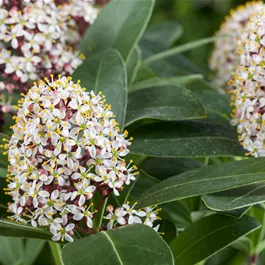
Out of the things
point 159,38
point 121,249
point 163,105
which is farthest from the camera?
point 159,38

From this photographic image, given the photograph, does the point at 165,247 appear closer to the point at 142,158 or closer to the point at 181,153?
the point at 181,153

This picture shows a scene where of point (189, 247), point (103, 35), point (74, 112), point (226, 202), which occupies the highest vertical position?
point (103, 35)

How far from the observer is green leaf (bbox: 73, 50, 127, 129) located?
115 cm

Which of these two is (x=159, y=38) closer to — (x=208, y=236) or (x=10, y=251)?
(x=10, y=251)

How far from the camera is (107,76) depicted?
3.88ft

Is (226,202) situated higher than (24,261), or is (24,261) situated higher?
(226,202)

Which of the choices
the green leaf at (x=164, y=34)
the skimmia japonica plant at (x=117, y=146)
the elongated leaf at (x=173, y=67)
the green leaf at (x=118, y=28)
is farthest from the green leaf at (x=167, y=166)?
the green leaf at (x=164, y=34)

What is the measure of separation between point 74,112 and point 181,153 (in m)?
0.24

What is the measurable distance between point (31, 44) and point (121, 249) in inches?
20.8

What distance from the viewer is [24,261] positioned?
1.46 metres

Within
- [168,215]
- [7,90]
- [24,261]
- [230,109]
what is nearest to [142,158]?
[168,215]

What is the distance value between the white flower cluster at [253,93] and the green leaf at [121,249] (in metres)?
0.31

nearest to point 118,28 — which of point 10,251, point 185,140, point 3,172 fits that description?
point 185,140

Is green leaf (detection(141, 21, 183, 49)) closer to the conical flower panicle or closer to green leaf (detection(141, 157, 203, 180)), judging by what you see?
green leaf (detection(141, 157, 203, 180))
